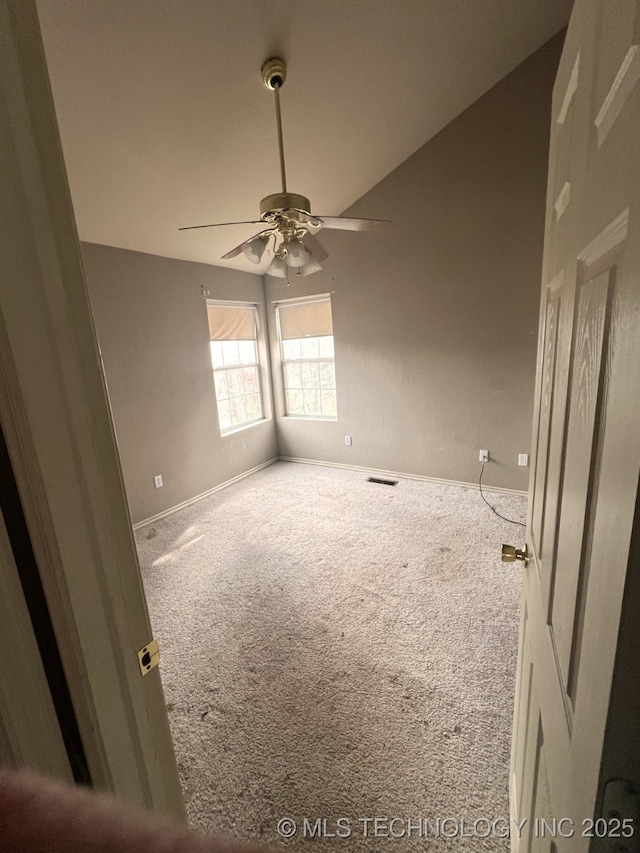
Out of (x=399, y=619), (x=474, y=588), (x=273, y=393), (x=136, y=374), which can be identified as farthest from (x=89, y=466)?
(x=273, y=393)

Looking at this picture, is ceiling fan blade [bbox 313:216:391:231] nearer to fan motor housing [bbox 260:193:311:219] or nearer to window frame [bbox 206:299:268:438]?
fan motor housing [bbox 260:193:311:219]

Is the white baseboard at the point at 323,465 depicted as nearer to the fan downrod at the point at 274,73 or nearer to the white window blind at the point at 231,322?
the white window blind at the point at 231,322

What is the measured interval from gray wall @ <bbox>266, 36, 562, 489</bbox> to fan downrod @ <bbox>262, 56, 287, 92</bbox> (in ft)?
3.89

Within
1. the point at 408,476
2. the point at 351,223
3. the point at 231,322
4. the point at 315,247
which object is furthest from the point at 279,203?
the point at 408,476

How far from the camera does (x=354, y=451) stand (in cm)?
459

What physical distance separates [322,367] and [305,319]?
62cm

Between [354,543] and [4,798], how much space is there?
2931mm

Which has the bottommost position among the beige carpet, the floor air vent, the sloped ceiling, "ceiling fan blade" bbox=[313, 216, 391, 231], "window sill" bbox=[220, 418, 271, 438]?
the beige carpet

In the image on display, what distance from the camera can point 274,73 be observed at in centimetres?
207

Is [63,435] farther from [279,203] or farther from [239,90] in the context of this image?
[239,90]

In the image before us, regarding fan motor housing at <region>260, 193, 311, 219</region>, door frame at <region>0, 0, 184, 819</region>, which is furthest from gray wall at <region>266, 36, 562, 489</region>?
door frame at <region>0, 0, 184, 819</region>

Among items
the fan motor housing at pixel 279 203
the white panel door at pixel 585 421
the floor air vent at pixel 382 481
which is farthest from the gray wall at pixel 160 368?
the white panel door at pixel 585 421

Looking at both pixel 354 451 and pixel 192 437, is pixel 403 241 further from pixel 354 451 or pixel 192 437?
pixel 192 437

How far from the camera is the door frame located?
54 centimetres
